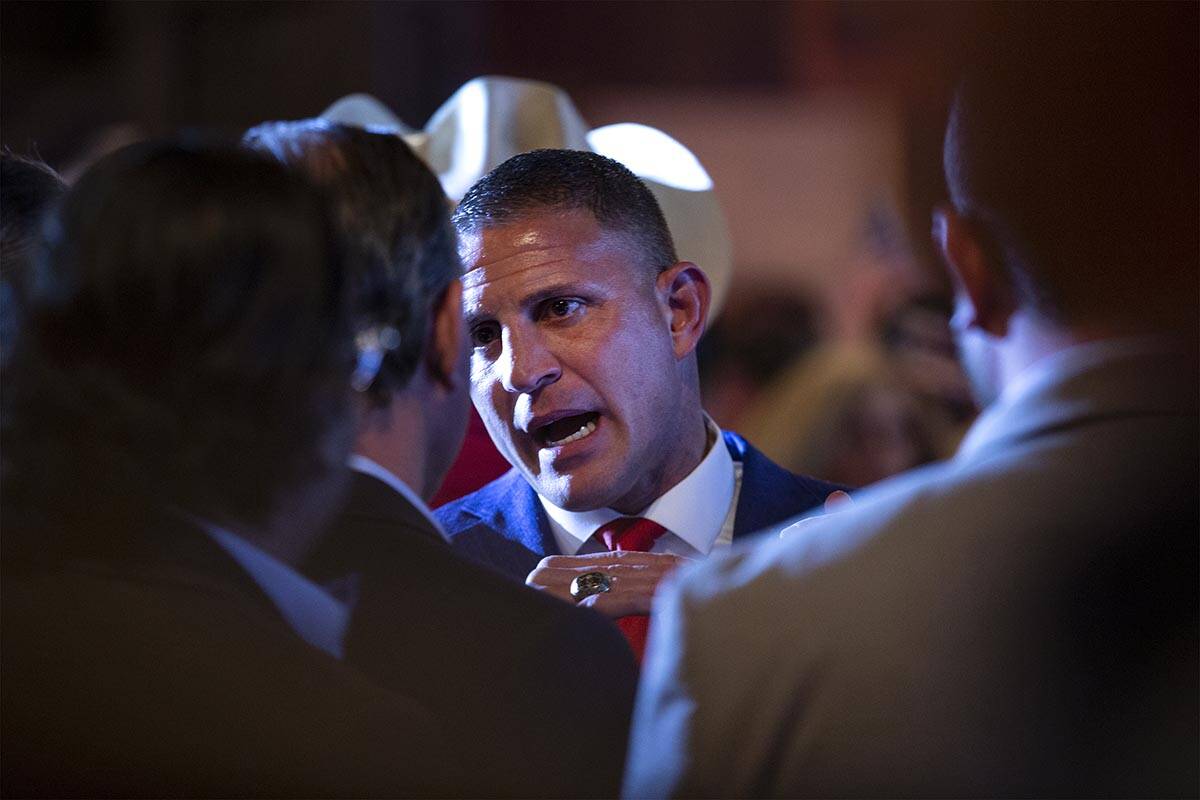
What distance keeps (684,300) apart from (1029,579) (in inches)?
39.0

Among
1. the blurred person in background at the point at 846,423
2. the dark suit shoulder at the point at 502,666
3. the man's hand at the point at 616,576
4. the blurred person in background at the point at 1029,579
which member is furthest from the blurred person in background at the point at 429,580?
the blurred person in background at the point at 846,423

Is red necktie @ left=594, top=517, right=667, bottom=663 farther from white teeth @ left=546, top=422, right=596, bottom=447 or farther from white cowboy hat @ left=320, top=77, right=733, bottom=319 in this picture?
white cowboy hat @ left=320, top=77, right=733, bottom=319

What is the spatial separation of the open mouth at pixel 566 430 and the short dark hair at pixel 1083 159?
0.80 meters

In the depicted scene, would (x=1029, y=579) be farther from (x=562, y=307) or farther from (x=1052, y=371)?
(x=562, y=307)

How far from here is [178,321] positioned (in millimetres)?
1062

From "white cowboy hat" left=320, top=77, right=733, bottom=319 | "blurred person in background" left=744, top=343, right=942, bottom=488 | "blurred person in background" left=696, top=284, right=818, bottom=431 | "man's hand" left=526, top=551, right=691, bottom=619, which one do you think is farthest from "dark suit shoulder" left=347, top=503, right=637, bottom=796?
"blurred person in background" left=696, top=284, right=818, bottom=431

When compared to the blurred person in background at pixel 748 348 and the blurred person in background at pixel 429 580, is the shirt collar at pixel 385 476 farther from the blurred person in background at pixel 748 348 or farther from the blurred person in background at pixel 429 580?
the blurred person in background at pixel 748 348

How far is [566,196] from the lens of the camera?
6.33 ft

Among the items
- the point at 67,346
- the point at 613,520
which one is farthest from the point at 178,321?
the point at 613,520

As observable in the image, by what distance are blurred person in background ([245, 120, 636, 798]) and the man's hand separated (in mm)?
299

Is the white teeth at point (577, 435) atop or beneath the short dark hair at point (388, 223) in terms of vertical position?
beneath

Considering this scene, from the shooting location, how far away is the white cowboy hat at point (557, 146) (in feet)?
8.14

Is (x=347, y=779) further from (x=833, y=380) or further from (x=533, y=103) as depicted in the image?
(x=833, y=380)

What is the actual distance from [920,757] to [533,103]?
5.86 feet
